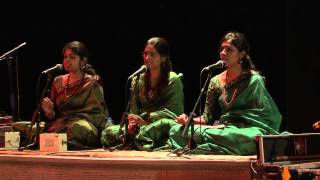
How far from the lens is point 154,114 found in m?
5.40

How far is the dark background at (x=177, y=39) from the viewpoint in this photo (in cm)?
532

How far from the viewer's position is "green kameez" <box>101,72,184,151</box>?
17.3 feet

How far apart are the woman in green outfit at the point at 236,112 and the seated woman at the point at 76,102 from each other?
39.7 inches

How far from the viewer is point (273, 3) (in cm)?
567

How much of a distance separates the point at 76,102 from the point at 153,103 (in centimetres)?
77

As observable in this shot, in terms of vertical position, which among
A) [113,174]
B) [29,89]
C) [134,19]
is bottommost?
[113,174]

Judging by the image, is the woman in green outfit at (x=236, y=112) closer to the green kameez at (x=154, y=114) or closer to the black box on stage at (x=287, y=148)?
the green kameez at (x=154, y=114)

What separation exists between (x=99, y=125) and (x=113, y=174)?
1.60 m

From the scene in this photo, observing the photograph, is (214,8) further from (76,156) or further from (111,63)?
(76,156)

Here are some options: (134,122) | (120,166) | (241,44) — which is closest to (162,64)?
(134,122)

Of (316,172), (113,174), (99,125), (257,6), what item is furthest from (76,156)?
(257,6)

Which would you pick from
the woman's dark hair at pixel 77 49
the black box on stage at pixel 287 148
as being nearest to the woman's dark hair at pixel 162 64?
the woman's dark hair at pixel 77 49

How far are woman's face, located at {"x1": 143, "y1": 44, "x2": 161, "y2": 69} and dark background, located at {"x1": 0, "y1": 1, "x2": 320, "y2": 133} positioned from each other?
32.5 inches

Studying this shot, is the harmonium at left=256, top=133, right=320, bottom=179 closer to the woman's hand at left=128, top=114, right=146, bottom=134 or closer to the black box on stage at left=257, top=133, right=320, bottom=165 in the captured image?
the black box on stage at left=257, top=133, right=320, bottom=165
